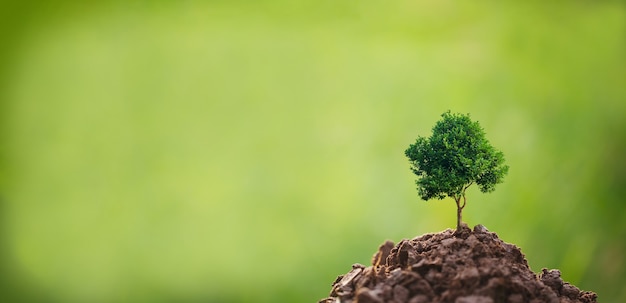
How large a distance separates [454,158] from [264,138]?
9.13ft

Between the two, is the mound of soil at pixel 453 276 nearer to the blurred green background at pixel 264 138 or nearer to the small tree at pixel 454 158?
the small tree at pixel 454 158

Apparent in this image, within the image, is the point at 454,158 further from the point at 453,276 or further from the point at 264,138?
the point at 264,138

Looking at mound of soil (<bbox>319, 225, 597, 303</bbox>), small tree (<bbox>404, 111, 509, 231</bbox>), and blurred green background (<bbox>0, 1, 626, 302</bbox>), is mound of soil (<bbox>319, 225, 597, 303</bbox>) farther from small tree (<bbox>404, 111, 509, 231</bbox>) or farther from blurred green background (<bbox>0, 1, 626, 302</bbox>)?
blurred green background (<bbox>0, 1, 626, 302</bbox>)

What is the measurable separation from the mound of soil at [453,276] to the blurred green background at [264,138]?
2.23m

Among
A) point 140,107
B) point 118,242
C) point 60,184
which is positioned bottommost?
point 118,242

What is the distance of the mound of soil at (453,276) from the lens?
10.4ft

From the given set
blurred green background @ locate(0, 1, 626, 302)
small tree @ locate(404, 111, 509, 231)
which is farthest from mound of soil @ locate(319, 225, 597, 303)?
blurred green background @ locate(0, 1, 626, 302)

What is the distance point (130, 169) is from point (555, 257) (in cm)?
361

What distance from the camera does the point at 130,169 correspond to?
5.93m

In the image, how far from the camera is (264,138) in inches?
237

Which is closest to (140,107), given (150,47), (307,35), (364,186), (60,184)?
(150,47)

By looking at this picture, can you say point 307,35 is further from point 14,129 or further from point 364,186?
point 14,129

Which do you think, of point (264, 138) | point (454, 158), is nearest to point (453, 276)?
point (454, 158)

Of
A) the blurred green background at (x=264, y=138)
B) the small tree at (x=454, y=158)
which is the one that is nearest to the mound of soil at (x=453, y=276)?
the small tree at (x=454, y=158)
